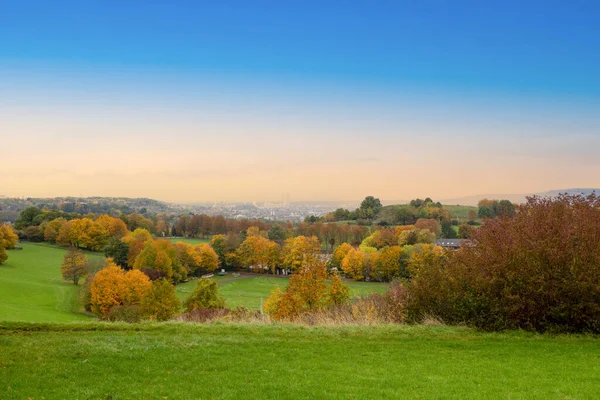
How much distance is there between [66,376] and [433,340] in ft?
33.9

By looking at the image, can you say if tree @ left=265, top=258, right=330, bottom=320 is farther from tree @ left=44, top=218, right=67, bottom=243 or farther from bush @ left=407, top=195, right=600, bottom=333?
tree @ left=44, top=218, right=67, bottom=243

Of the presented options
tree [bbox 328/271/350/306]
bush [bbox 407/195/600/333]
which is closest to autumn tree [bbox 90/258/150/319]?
tree [bbox 328/271/350/306]

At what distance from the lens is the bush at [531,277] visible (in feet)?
47.7

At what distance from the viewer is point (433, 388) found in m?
8.96

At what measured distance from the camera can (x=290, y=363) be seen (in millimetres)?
10820

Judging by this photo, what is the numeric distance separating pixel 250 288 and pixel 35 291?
110 feet

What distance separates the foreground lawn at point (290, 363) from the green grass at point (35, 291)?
29.6m

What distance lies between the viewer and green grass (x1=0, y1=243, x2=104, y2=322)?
44969 mm

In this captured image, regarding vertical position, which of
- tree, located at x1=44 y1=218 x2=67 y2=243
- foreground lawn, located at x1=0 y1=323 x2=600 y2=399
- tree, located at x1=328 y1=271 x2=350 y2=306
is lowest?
tree, located at x1=328 y1=271 x2=350 y2=306

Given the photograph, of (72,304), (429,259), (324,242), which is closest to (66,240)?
(72,304)

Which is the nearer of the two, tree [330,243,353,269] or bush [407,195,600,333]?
bush [407,195,600,333]

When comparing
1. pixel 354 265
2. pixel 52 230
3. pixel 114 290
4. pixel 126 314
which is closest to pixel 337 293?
pixel 126 314

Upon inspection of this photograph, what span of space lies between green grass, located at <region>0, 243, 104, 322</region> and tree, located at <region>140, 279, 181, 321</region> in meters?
8.79

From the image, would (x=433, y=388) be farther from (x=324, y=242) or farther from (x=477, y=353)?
(x=324, y=242)
